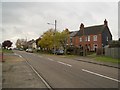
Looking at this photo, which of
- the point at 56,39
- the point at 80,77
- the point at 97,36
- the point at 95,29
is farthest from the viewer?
the point at 95,29

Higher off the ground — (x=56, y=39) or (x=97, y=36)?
(x=97, y=36)

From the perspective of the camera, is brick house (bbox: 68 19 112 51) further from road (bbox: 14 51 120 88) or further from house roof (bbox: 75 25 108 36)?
road (bbox: 14 51 120 88)

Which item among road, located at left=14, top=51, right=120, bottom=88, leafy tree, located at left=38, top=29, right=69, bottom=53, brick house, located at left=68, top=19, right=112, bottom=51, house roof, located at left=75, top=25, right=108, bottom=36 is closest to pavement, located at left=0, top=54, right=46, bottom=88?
road, located at left=14, top=51, right=120, bottom=88

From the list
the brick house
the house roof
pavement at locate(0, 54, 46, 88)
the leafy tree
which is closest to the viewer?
pavement at locate(0, 54, 46, 88)

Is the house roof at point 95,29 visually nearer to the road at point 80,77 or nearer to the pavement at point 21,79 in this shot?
the road at point 80,77

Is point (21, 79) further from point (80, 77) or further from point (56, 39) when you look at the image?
point (56, 39)

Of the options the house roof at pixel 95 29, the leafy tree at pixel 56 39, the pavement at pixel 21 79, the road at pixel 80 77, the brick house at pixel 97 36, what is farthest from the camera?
the house roof at pixel 95 29

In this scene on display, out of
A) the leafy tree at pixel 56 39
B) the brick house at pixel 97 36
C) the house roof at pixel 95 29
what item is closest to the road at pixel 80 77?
the leafy tree at pixel 56 39

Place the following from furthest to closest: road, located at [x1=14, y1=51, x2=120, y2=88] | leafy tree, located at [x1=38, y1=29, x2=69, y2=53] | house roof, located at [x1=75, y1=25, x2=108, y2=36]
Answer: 1. house roof, located at [x1=75, y1=25, x2=108, y2=36]
2. leafy tree, located at [x1=38, y1=29, x2=69, y2=53]
3. road, located at [x1=14, y1=51, x2=120, y2=88]

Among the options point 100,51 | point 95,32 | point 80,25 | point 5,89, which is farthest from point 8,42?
point 5,89

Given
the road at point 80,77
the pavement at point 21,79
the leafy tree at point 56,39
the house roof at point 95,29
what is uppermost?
the house roof at point 95,29

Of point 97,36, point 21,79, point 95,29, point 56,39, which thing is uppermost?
point 95,29

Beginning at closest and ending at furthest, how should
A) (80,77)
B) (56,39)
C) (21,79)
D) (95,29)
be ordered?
(21,79), (80,77), (56,39), (95,29)

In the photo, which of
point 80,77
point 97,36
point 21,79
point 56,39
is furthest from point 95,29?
point 21,79
